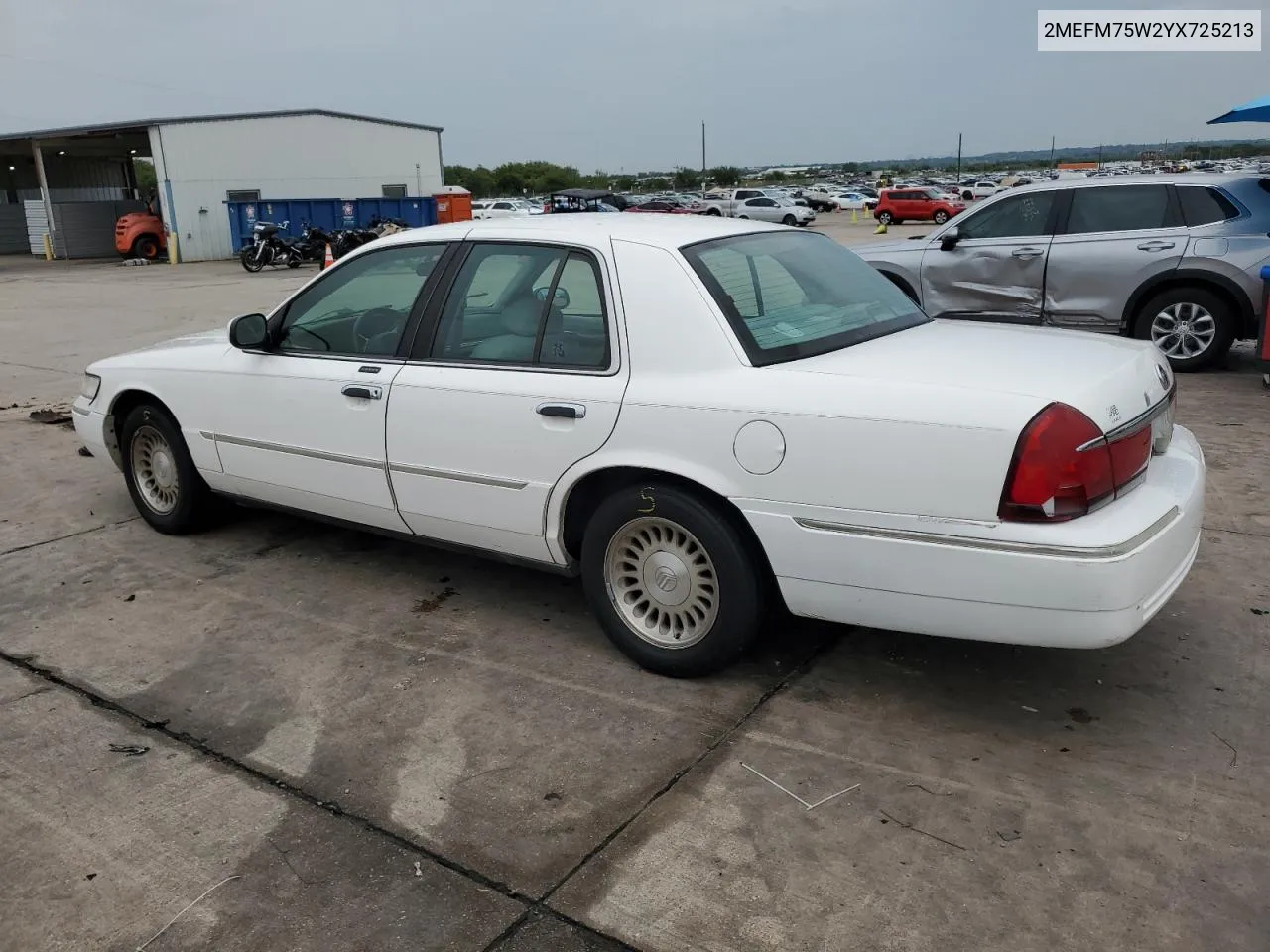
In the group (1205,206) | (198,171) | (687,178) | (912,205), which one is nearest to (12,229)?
(198,171)

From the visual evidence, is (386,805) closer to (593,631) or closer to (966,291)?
(593,631)

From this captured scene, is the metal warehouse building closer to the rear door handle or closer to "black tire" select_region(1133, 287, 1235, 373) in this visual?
"black tire" select_region(1133, 287, 1235, 373)

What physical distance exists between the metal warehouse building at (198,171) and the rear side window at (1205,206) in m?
27.0

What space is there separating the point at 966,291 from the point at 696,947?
326 inches

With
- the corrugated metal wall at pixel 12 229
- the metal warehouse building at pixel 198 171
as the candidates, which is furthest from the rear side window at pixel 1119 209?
the corrugated metal wall at pixel 12 229

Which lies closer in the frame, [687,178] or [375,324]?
[375,324]

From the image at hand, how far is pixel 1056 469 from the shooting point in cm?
301

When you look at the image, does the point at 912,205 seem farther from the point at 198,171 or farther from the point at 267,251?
the point at 267,251

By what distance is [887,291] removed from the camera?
444cm

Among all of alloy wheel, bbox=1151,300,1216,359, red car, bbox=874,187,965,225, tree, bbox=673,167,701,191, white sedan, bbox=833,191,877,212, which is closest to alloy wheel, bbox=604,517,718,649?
alloy wheel, bbox=1151,300,1216,359

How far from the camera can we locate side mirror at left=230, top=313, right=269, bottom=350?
469 cm

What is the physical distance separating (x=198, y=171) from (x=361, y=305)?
30416 millimetres

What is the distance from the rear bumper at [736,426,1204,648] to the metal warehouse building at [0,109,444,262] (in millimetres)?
30331

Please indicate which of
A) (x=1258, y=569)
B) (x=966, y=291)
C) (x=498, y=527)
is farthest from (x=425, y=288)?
(x=966, y=291)
